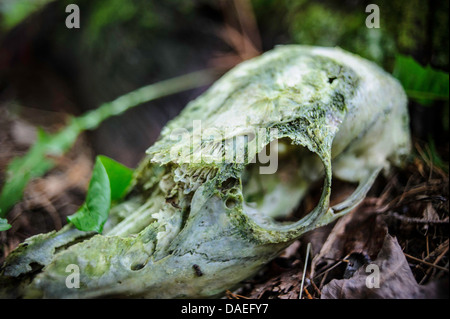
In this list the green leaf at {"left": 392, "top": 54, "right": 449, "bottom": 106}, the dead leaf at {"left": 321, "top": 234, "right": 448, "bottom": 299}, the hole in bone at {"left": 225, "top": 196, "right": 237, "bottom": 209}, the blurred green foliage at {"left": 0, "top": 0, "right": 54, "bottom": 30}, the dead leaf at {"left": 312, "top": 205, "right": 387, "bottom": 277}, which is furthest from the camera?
the blurred green foliage at {"left": 0, "top": 0, "right": 54, "bottom": 30}

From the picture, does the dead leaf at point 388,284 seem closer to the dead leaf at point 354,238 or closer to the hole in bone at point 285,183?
the dead leaf at point 354,238

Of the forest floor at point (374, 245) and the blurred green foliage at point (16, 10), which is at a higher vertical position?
the blurred green foliage at point (16, 10)

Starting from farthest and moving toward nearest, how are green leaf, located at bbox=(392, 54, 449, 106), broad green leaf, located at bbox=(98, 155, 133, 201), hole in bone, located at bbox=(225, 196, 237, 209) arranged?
green leaf, located at bbox=(392, 54, 449, 106)
broad green leaf, located at bbox=(98, 155, 133, 201)
hole in bone, located at bbox=(225, 196, 237, 209)

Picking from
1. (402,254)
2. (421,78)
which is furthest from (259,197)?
(421,78)

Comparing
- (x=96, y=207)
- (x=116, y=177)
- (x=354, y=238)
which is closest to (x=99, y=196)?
(x=96, y=207)

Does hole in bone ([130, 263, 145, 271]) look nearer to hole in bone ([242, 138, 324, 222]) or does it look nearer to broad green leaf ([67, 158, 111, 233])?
broad green leaf ([67, 158, 111, 233])

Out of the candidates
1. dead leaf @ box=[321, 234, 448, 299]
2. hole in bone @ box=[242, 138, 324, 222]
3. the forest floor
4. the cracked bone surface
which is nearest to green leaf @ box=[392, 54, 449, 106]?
the forest floor

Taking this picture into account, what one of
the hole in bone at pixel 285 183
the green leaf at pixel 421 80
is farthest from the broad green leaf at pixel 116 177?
the green leaf at pixel 421 80

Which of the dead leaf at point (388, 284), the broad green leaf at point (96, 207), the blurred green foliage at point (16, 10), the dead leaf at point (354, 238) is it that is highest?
the blurred green foliage at point (16, 10)
